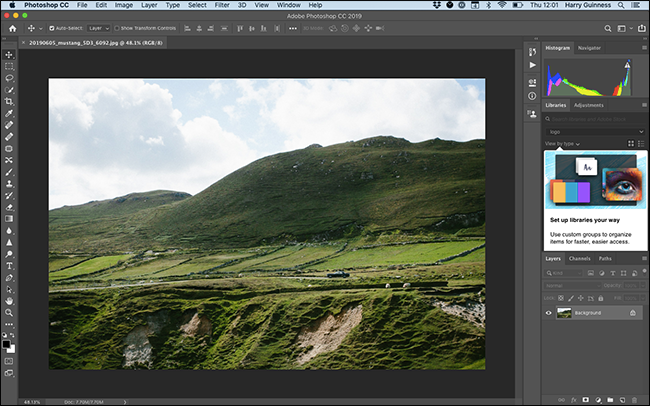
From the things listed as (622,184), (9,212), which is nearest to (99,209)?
(9,212)

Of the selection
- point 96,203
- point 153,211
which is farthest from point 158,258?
point 96,203

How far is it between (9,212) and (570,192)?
21.2 metres

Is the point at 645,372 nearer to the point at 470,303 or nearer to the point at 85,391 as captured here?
the point at 470,303

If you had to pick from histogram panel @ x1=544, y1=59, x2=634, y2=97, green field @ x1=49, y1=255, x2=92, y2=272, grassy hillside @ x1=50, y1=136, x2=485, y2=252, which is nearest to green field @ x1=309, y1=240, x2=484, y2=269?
grassy hillside @ x1=50, y1=136, x2=485, y2=252

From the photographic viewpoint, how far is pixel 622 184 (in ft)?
40.4

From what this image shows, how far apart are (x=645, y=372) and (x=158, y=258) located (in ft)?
324

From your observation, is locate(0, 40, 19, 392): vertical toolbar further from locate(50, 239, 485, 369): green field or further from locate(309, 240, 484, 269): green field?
locate(309, 240, 484, 269): green field

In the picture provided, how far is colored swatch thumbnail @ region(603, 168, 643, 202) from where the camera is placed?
12273 millimetres

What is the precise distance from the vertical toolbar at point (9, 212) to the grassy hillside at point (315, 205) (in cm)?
8504

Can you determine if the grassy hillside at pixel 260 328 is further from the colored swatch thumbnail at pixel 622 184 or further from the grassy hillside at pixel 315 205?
the grassy hillside at pixel 315 205

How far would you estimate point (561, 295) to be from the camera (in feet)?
41.7

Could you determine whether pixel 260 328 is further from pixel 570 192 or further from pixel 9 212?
pixel 570 192

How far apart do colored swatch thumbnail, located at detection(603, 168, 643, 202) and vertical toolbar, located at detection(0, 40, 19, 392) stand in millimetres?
22190

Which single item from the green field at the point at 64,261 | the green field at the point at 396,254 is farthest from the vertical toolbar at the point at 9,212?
the green field at the point at 64,261
